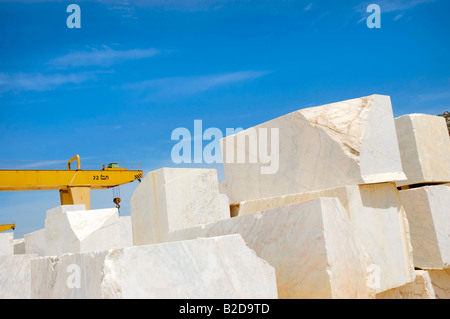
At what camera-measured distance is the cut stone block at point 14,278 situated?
195 inches

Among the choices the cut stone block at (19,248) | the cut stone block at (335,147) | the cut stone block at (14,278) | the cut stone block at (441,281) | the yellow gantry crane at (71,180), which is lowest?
the cut stone block at (441,281)

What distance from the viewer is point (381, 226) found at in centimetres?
379

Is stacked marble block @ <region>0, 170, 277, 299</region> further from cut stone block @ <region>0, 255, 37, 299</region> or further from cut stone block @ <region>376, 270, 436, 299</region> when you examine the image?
cut stone block @ <region>0, 255, 37, 299</region>

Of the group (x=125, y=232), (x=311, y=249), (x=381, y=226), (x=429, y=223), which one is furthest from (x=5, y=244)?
(x=429, y=223)

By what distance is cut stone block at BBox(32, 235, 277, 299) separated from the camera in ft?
7.38

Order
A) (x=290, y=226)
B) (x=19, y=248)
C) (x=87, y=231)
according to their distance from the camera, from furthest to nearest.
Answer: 1. (x=19, y=248)
2. (x=87, y=231)
3. (x=290, y=226)

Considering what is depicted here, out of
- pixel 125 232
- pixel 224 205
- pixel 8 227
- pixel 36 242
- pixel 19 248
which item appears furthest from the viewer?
pixel 8 227

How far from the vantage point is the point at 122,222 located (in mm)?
6805

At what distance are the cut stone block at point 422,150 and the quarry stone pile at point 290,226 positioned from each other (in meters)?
0.01

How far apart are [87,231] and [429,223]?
422cm

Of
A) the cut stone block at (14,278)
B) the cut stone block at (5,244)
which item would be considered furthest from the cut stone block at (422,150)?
the cut stone block at (5,244)

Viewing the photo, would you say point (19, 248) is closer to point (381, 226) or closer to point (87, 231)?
point (87, 231)

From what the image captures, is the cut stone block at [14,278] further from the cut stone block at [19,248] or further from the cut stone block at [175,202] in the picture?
the cut stone block at [19,248]
